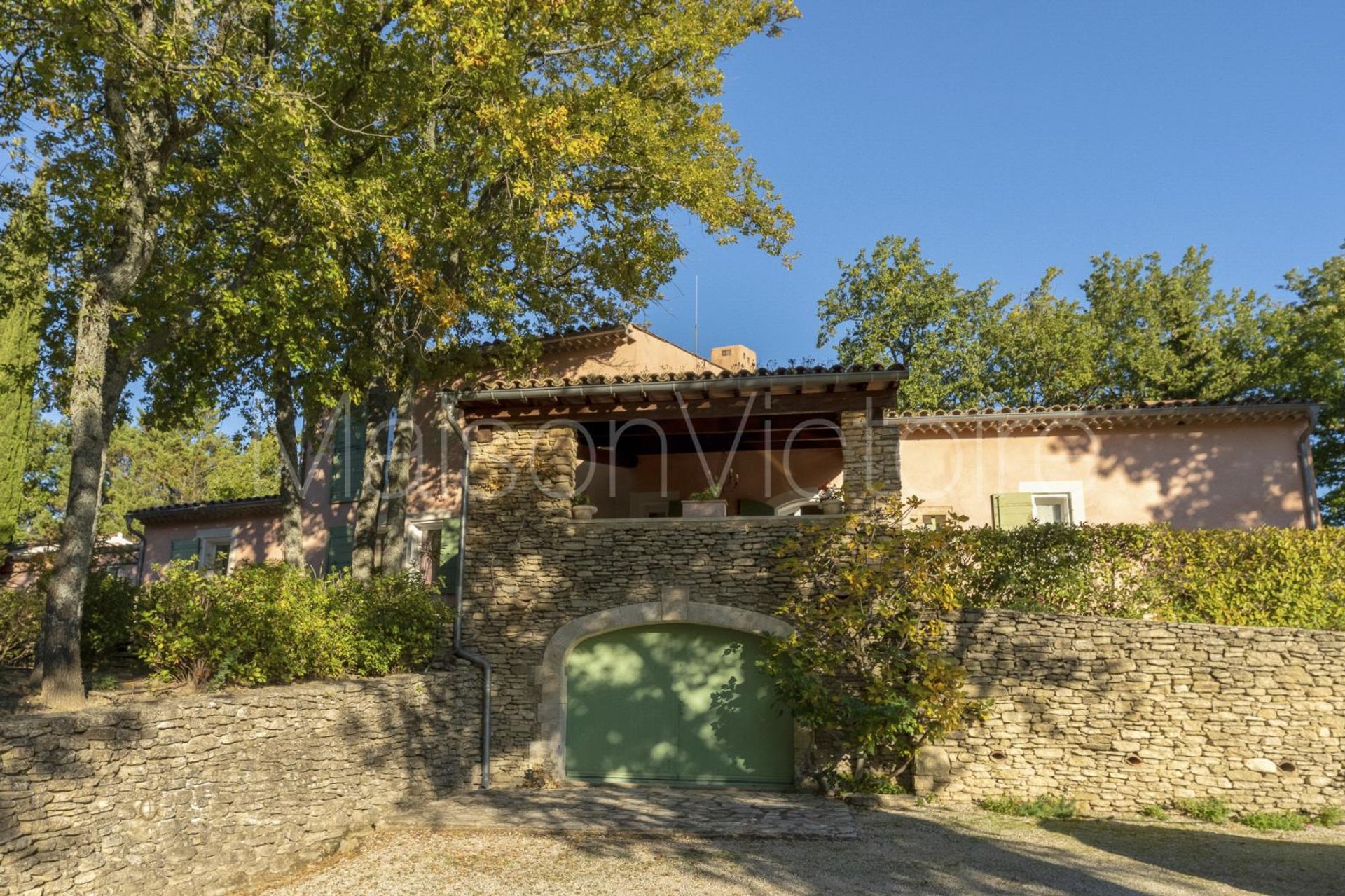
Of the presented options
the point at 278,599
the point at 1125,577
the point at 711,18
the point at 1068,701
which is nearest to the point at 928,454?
the point at 1125,577

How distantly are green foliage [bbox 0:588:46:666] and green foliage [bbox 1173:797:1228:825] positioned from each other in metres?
13.9

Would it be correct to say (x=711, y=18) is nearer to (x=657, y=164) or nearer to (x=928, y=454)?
(x=657, y=164)

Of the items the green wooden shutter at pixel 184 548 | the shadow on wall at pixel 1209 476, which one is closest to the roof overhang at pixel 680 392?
the shadow on wall at pixel 1209 476

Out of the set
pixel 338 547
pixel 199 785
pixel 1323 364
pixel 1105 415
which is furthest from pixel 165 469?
pixel 1323 364

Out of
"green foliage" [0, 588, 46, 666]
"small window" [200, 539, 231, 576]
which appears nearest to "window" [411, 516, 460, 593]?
"green foliage" [0, 588, 46, 666]

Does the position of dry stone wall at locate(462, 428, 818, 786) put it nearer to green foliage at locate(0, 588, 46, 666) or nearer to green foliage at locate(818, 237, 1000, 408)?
green foliage at locate(0, 588, 46, 666)

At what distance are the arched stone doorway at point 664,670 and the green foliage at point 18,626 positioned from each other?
6.33 meters

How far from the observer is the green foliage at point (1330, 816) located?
9.40 meters

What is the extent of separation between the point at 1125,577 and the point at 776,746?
5.04 m

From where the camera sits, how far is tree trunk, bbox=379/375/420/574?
13.4 m

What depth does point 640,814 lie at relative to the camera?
31.4 ft

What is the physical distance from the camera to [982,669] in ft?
34.4

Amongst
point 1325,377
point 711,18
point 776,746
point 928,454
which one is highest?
point 711,18

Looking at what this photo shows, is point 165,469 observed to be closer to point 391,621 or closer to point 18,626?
point 18,626
